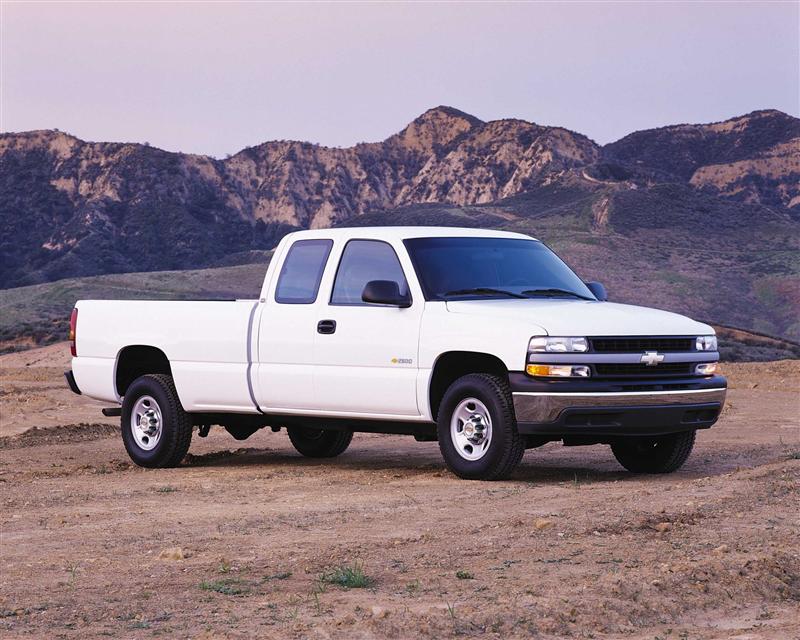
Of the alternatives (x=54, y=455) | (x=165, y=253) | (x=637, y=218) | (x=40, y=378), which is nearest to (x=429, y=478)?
(x=54, y=455)

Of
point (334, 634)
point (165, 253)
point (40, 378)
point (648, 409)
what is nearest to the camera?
point (334, 634)

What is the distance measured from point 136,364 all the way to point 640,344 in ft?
18.1

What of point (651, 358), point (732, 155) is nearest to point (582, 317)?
point (651, 358)

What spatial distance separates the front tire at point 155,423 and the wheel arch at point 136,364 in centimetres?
26

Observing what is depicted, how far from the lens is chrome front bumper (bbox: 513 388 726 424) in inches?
453

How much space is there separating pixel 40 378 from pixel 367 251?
72.9ft

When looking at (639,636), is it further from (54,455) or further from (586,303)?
(54,455)

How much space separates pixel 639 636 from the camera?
7000mm

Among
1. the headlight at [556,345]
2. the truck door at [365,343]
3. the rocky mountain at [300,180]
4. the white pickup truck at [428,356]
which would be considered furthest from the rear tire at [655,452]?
the rocky mountain at [300,180]

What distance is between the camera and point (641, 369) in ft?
39.1

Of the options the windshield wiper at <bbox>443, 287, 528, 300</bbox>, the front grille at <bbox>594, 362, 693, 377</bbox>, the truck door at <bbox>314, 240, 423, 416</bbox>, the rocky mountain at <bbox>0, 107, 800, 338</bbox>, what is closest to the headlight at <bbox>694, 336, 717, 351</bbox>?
the front grille at <bbox>594, 362, 693, 377</bbox>

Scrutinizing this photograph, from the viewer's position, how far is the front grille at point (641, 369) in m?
11.7

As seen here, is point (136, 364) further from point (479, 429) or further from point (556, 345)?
point (556, 345)

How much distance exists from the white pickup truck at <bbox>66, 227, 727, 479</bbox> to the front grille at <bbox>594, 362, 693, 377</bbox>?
0.01 m
